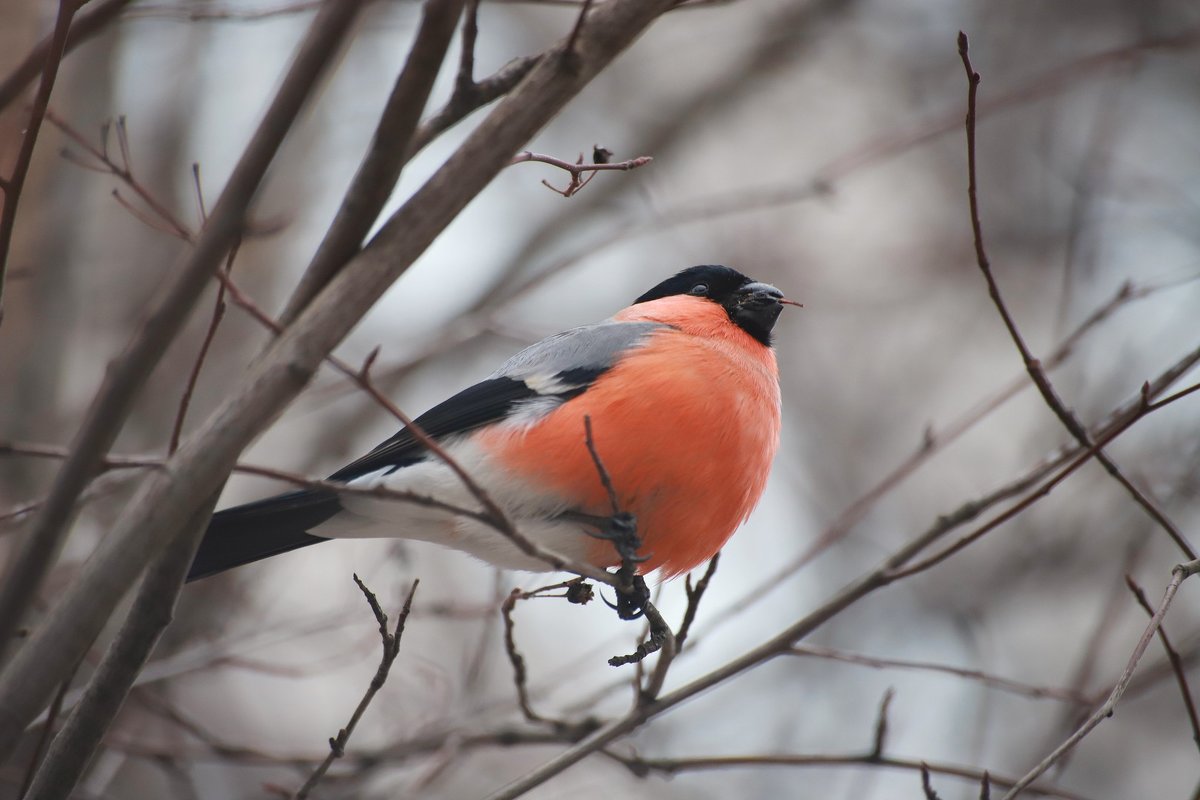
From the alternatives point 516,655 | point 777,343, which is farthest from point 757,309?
point 777,343

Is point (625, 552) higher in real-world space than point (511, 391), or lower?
lower

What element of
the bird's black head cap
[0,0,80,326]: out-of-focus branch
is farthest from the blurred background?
[0,0,80,326]: out-of-focus branch

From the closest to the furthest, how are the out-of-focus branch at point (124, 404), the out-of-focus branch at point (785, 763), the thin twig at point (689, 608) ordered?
the out-of-focus branch at point (124, 404)
the thin twig at point (689, 608)
the out-of-focus branch at point (785, 763)

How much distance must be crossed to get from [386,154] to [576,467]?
1413 millimetres

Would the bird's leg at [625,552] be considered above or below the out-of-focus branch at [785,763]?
above

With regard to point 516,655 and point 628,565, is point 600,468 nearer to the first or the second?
point 628,565

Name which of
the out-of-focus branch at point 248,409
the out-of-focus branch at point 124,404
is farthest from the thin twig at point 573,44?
the out-of-focus branch at point 124,404

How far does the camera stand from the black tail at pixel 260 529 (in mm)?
2934

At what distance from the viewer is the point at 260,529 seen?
119 inches

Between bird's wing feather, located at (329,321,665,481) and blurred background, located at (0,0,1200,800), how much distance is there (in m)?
0.52

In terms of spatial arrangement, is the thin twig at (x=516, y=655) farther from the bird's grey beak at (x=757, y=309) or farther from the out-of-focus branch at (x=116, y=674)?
the bird's grey beak at (x=757, y=309)

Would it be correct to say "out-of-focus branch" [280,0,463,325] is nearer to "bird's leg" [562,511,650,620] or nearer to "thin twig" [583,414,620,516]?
"thin twig" [583,414,620,516]

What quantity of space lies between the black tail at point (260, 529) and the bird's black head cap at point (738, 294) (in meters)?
1.57

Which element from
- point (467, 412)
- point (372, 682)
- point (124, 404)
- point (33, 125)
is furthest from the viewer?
point (467, 412)
